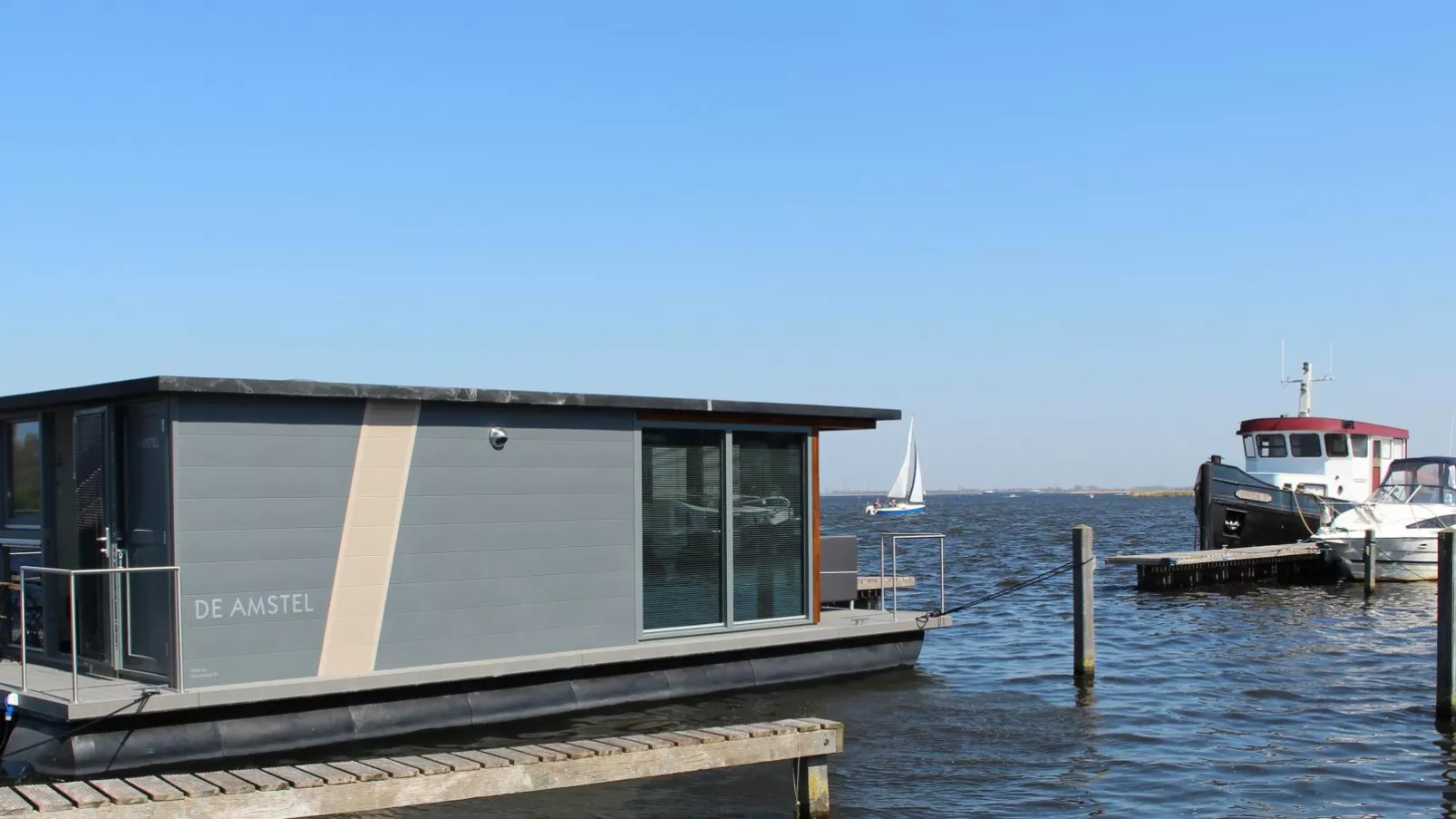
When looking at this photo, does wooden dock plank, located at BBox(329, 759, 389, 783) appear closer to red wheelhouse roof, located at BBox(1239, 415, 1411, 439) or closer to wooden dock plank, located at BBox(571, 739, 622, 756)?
wooden dock plank, located at BBox(571, 739, 622, 756)

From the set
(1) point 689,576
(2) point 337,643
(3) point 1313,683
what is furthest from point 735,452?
(3) point 1313,683

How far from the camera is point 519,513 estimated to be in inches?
474

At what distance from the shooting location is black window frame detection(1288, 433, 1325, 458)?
34.0m

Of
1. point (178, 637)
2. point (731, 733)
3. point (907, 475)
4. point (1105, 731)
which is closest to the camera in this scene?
point (731, 733)

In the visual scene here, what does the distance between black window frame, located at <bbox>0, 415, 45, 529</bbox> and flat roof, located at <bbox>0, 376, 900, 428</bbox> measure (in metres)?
0.25

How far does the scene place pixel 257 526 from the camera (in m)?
10.4

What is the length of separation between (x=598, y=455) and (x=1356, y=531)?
22.8 metres

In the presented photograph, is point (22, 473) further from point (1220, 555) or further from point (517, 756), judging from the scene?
point (1220, 555)

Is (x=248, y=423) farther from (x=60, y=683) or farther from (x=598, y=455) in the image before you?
(x=598, y=455)

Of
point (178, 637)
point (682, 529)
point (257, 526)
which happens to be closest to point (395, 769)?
point (178, 637)

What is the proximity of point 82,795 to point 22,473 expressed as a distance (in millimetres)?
6378

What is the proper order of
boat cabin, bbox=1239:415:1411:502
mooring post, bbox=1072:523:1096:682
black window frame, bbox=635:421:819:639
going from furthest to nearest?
boat cabin, bbox=1239:415:1411:502 → mooring post, bbox=1072:523:1096:682 → black window frame, bbox=635:421:819:639

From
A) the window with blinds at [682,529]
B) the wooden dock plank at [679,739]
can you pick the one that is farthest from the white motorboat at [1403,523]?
the wooden dock plank at [679,739]

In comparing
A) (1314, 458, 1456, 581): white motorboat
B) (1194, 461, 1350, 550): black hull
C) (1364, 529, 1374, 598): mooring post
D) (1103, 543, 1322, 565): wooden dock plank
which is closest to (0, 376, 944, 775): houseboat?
(1103, 543, 1322, 565): wooden dock plank
